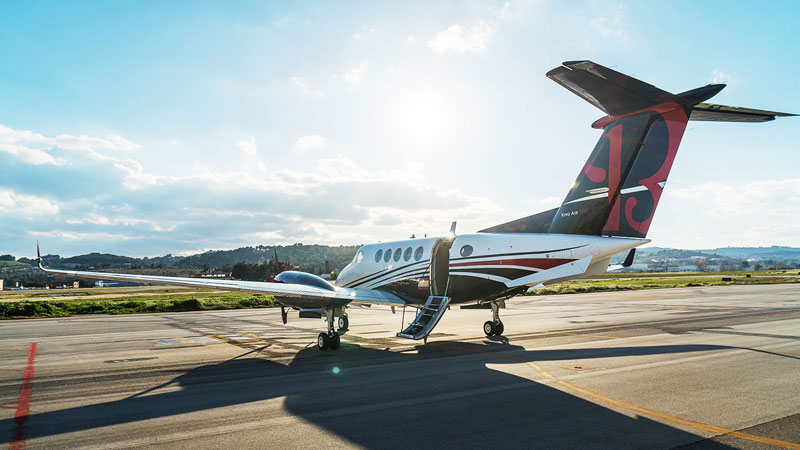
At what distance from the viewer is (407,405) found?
300 inches

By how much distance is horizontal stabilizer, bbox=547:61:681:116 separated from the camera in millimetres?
11453

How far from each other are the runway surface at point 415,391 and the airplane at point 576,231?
169 centimetres

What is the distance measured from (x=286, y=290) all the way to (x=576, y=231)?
8.58 meters

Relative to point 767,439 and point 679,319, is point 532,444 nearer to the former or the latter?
point 767,439

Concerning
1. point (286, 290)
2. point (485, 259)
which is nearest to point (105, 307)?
point (286, 290)

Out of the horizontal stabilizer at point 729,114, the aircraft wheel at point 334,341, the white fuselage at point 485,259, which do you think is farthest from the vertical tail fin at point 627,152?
the aircraft wheel at point 334,341

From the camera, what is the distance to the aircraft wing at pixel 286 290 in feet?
37.7

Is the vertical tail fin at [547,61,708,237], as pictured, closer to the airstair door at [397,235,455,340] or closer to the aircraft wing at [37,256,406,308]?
the airstair door at [397,235,455,340]

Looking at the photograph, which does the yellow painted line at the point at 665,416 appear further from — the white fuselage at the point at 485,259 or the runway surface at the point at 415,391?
the white fuselage at the point at 485,259

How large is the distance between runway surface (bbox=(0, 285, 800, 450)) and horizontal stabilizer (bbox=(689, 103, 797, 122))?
20.4ft

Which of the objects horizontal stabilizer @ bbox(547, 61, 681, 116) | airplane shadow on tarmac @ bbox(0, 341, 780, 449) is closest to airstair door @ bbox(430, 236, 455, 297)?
airplane shadow on tarmac @ bbox(0, 341, 780, 449)

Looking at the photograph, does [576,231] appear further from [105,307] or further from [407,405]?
[105,307]

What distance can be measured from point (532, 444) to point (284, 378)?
6.00 metres

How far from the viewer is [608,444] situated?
564cm
